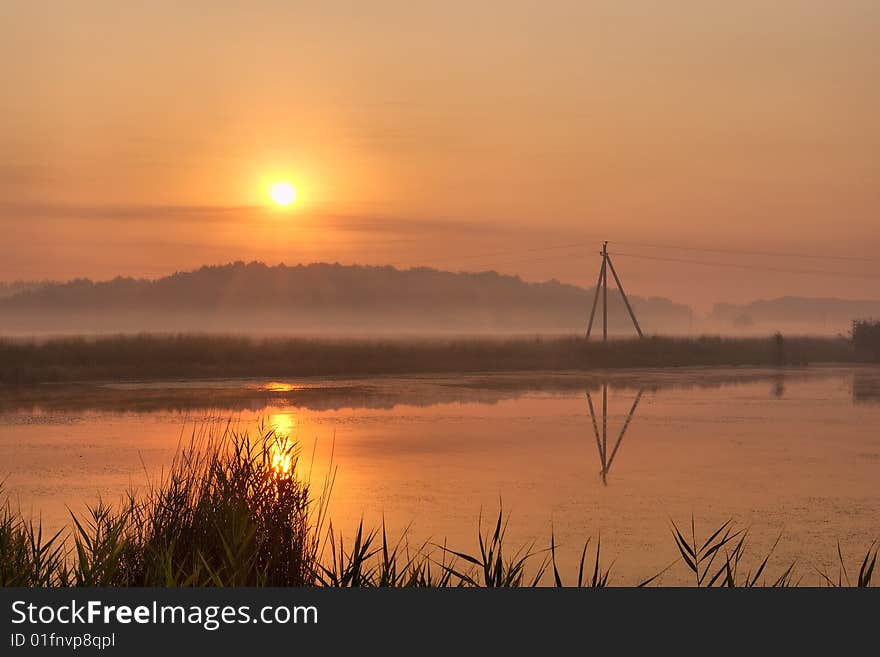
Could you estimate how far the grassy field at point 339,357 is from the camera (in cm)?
3341

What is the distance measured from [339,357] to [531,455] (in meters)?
22.3

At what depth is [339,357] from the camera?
38375 millimetres

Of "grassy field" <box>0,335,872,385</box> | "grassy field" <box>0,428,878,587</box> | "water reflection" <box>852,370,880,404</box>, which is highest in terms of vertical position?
"grassy field" <box>0,335,872,385</box>

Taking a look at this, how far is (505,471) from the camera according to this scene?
48.9 ft

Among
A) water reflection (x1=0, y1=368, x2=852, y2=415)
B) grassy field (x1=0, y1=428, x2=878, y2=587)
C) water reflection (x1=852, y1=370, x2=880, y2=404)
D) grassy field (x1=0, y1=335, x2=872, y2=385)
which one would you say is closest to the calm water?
water reflection (x1=0, y1=368, x2=852, y2=415)

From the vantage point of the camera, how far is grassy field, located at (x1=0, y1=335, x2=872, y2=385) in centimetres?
3341

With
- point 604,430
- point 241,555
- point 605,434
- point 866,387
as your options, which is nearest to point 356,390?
point 604,430

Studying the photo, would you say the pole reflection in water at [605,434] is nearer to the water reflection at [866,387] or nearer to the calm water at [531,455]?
the calm water at [531,455]

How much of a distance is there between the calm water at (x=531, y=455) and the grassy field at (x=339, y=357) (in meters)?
4.46

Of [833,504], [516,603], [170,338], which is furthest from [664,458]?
[170,338]

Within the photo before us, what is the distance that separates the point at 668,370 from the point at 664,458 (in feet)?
81.0

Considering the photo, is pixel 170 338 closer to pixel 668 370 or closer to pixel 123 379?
pixel 123 379

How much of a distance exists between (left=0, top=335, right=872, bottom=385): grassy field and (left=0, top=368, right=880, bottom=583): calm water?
446cm

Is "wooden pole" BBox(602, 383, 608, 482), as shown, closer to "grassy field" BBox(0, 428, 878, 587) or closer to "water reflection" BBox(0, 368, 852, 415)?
"water reflection" BBox(0, 368, 852, 415)
